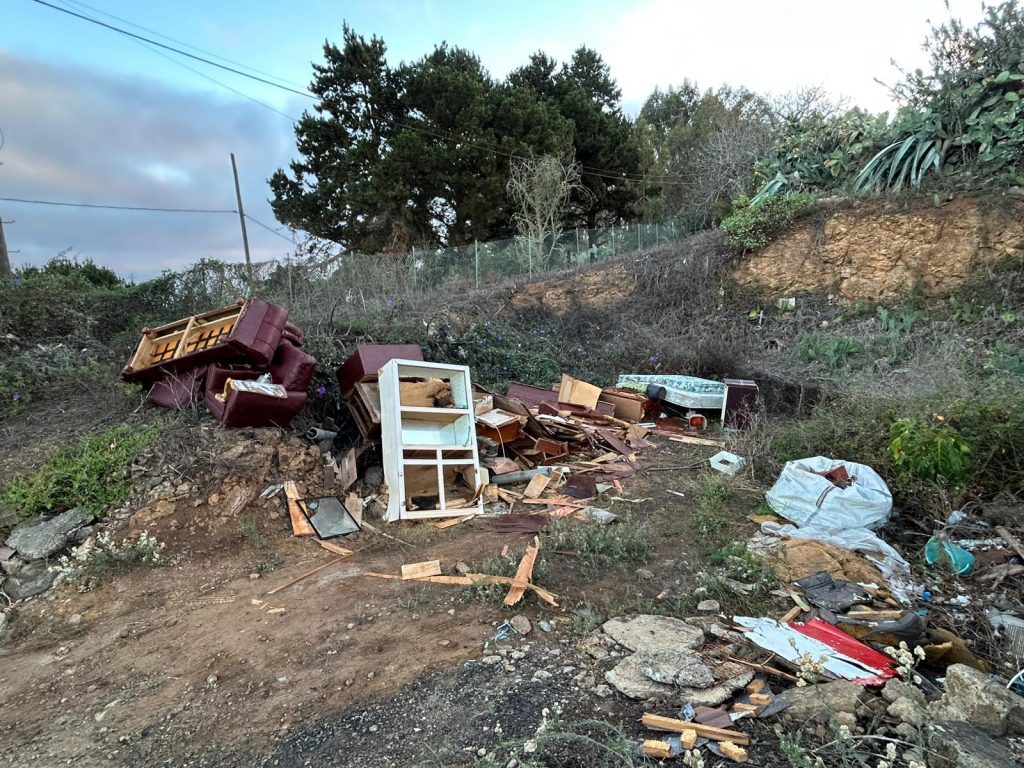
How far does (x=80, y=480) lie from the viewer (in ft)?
14.0

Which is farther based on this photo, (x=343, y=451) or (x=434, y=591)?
(x=343, y=451)

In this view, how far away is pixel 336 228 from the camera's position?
18.3 metres

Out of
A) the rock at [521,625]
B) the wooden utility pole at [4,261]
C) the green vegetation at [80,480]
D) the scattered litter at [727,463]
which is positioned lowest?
the rock at [521,625]

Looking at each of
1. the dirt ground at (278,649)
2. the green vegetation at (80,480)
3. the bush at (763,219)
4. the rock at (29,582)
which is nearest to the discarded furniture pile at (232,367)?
the dirt ground at (278,649)

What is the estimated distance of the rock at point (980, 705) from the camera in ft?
6.14

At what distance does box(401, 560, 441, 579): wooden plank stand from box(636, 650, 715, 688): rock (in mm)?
1645

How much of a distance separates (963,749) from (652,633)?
1265 mm

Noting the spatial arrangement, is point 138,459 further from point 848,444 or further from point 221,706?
point 848,444

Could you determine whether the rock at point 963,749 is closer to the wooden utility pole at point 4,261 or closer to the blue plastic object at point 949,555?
the blue plastic object at point 949,555

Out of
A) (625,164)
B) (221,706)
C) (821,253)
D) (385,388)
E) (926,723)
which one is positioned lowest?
(221,706)

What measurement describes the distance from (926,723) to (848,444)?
314 cm

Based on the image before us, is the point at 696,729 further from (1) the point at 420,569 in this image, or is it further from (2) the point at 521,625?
(1) the point at 420,569

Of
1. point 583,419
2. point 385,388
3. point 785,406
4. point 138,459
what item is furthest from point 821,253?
point 138,459

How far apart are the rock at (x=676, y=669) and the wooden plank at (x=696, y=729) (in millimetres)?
253
